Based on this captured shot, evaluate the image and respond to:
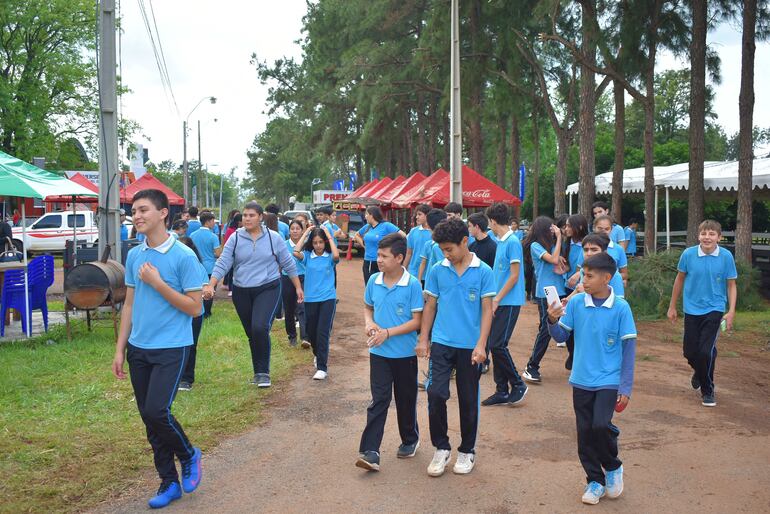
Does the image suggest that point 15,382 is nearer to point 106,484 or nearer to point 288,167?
point 106,484

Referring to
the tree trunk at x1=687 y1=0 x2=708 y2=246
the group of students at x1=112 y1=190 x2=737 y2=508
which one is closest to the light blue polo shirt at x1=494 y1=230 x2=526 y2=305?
the group of students at x1=112 y1=190 x2=737 y2=508

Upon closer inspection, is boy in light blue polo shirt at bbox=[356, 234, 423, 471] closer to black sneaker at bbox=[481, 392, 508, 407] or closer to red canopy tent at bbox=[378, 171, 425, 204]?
black sneaker at bbox=[481, 392, 508, 407]

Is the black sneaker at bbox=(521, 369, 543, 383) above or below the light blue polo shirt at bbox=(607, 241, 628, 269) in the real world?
below

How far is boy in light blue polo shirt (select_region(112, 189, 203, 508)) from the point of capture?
181 inches

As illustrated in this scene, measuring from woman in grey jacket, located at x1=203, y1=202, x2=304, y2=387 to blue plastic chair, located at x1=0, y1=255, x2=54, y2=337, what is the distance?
14.7 ft

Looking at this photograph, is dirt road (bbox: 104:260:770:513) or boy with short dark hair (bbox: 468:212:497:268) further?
boy with short dark hair (bbox: 468:212:497:268)

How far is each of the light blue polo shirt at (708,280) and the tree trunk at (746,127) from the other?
8267mm

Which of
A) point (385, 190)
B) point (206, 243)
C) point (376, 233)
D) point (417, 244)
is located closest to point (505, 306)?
point (417, 244)

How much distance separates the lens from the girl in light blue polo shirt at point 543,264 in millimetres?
8062

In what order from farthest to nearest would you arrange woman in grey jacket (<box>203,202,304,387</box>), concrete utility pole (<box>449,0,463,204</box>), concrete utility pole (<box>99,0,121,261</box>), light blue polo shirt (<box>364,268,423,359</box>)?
concrete utility pole (<box>449,0,463,204</box>) → concrete utility pole (<box>99,0,121,261</box>) → woman in grey jacket (<box>203,202,304,387</box>) → light blue polo shirt (<box>364,268,423,359</box>)

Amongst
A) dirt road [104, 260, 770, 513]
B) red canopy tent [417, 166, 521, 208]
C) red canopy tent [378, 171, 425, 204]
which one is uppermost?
red canopy tent [378, 171, 425, 204]

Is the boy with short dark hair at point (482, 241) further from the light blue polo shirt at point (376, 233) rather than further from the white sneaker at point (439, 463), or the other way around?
the light blue polo shirt at point (376, 233)

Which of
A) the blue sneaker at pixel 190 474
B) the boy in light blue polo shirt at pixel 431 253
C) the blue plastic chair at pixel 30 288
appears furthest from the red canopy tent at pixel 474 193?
the blue sneaker at pixel 190 474

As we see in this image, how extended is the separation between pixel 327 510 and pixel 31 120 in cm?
3866
